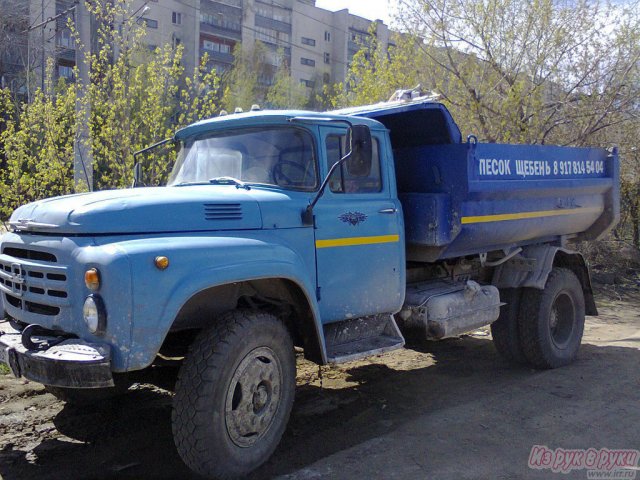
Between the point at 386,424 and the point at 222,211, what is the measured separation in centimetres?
221

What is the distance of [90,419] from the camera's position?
16.1 feet

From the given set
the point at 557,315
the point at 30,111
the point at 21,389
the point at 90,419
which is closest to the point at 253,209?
the point at 90,419

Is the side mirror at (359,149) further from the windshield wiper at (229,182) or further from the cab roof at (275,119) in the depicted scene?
the windshield wiper at (229,182)

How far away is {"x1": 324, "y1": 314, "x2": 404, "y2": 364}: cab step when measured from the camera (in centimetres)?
466

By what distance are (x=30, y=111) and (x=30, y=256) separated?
7654 mm

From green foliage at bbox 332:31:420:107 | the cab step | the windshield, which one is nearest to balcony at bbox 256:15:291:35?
green foliage at bbox 332:31:420:107

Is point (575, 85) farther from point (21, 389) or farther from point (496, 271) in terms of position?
point (21, 389)

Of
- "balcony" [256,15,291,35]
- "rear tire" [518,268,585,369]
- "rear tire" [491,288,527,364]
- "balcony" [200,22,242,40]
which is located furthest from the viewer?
"balcony" [256,15,291,35]

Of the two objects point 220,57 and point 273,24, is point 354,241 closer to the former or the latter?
point 220,57

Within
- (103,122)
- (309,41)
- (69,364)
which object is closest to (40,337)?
(69,364)

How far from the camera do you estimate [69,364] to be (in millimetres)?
3340

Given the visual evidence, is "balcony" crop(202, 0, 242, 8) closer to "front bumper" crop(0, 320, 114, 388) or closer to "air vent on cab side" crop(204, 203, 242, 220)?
"air vent on cab side" crop(204, 203, 242, 220)

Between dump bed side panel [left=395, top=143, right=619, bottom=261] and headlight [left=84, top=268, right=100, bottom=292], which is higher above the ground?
dump bed side panel [left=395, top=143, right=619, bottom=261]

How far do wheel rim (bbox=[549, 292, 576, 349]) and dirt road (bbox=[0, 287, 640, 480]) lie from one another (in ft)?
1.42
